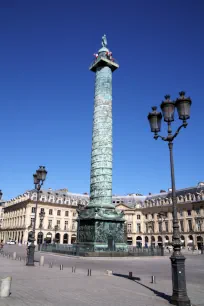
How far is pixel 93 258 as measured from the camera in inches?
816

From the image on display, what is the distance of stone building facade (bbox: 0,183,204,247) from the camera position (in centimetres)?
5938

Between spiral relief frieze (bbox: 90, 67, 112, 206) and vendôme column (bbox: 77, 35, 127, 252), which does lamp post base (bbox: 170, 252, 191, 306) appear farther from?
spiral relief frieze (bbox: 90, 67, 112, 206)

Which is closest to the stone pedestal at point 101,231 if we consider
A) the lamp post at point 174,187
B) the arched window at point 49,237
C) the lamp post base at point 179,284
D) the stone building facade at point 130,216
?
the lamp post at point 174,187

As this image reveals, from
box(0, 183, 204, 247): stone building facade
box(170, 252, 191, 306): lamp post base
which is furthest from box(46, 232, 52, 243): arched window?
box(170, 252, 191, 306): lamp post base

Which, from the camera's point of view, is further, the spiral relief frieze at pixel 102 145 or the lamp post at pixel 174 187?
the spiral relief frieze at pixel 102 145

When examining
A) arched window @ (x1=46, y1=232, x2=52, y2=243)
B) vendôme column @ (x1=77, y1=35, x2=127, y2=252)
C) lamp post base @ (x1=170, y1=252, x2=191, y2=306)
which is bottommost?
arched window @ (x1=46, y1=232, x2=52, y2=243)

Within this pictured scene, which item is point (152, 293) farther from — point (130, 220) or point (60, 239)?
point (130, 220)

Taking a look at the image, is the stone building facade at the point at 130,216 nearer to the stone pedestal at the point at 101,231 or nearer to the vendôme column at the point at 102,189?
the vendôme column at the point at 102,189

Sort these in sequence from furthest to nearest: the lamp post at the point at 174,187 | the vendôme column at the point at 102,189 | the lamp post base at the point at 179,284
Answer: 1. the vendôme column at the point at 102,189
2. the lamp post at the point at 174,187
3. the lamp post base at the point at 179,284

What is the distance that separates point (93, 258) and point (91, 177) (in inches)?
323

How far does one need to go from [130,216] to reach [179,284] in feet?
230

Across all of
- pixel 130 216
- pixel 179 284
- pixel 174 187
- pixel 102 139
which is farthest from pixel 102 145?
pixel 130 216

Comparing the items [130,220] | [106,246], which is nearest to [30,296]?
[106,246]

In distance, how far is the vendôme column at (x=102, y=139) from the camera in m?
25.7
